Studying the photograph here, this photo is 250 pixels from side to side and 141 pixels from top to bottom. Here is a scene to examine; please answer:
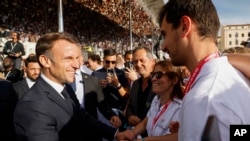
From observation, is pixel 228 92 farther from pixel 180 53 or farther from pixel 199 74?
pixel 180 53

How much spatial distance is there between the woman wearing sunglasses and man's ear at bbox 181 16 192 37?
120 centimetres

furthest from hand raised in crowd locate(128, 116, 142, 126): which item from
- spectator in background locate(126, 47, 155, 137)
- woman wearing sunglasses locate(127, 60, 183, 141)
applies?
woman wearing sunglasses locate(127, 60, 183, 141)

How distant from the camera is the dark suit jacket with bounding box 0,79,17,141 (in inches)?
113

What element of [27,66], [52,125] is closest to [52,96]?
[52,125]

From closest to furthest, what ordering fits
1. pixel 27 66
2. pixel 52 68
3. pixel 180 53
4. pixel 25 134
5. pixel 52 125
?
pixel 180 53 → pixel 25 134 → pixel 52 125 → pixel 52 68 → pixel 27 66

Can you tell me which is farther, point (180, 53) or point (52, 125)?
point (52, 125)

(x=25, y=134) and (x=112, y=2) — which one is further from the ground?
(x=112, y=2)

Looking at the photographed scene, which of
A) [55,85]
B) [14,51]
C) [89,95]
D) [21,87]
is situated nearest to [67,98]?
[55,85]

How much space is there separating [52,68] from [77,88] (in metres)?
1.54

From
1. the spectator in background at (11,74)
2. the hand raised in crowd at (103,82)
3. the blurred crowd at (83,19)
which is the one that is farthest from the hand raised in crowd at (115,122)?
the blurred crowd at (83,19)

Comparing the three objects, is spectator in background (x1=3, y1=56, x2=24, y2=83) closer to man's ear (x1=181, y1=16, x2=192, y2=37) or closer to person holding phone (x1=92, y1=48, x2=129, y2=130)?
person holding phone (x1=92, y1=48, x2=129, y2=130)

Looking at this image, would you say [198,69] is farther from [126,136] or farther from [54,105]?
[126,136]

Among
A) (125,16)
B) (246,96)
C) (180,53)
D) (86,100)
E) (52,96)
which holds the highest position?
(125,16)

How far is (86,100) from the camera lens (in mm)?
3926
